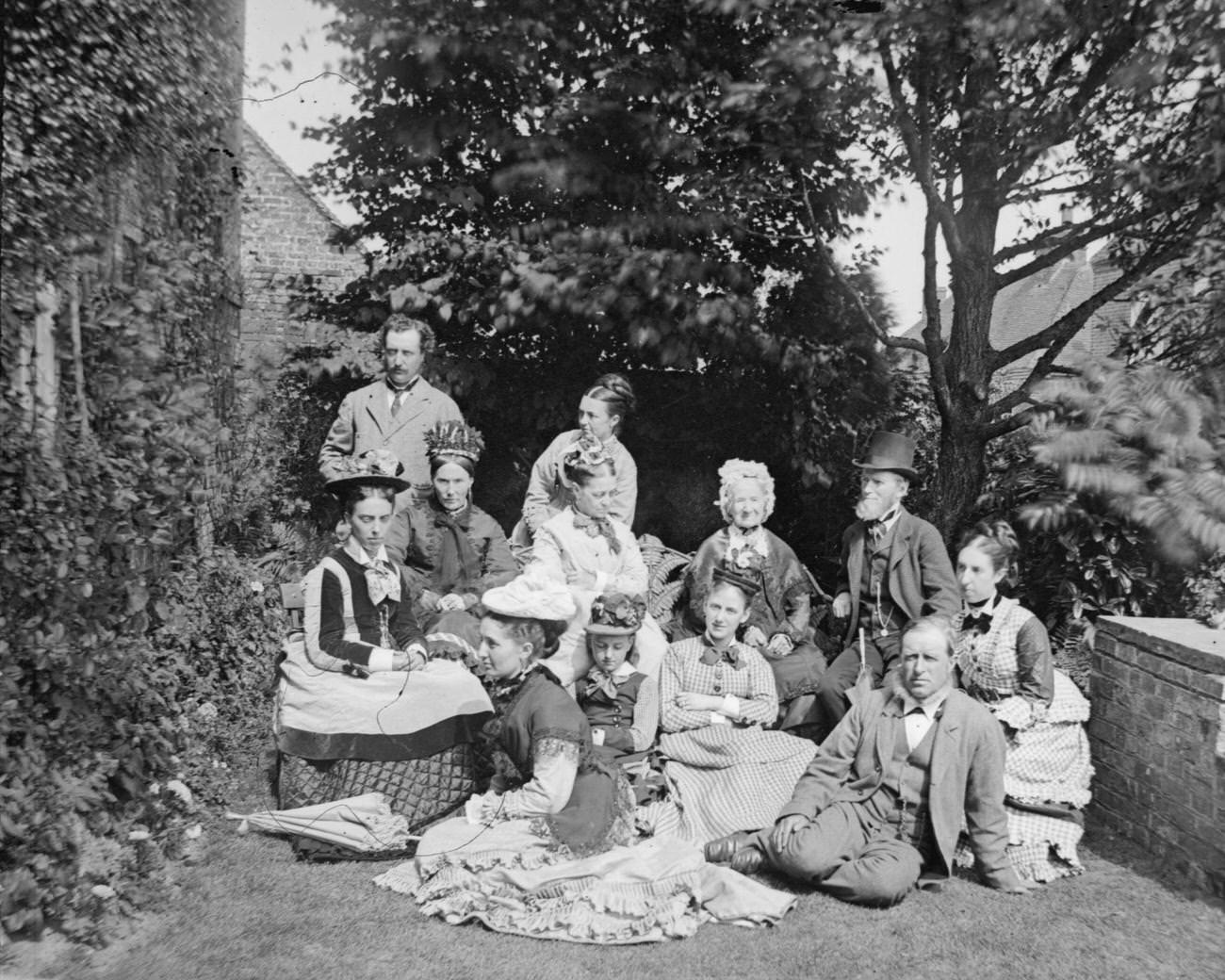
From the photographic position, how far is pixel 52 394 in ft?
12.1

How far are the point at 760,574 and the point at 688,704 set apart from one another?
1.13m

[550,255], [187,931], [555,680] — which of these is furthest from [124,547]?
[550,255]

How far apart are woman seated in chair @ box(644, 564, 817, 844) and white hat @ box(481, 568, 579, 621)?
766 millimetres

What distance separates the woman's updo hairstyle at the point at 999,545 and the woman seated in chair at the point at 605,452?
1968 mm

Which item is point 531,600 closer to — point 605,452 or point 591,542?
point 591,542

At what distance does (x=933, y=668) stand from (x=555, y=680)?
1.60m

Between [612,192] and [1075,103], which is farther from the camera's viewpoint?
[612,192]

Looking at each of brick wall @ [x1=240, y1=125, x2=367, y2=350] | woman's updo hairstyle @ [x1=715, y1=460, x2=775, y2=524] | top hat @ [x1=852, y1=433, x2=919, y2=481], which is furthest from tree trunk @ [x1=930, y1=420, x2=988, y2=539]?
brick wall @ [x1=240, y1=125, x2=367, y2=350]

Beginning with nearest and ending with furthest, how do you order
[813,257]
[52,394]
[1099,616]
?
[52,394]
[1099,616]
[813,257]

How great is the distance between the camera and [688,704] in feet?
16.4

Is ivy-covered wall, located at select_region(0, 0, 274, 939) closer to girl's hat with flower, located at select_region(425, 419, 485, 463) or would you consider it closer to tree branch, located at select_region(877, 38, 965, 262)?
girl's hat with flower, located at select_region(425, 419, 485, 463)

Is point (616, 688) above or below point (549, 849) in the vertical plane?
above

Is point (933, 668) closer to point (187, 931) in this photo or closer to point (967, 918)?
point (967, 918)

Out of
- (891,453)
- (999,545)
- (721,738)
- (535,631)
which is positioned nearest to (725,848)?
(721,738)
